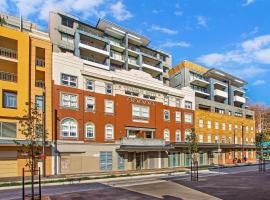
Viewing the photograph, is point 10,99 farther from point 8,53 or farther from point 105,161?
point 105,161

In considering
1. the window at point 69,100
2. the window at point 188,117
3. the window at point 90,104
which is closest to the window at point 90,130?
the window at point 90,104

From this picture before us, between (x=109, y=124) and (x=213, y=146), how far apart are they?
2850 cm

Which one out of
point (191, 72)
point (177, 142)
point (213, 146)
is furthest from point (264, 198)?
point (191, 72)

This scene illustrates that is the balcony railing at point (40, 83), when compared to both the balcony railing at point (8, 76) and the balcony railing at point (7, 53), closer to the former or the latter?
the balcony railing at point (8, 76)

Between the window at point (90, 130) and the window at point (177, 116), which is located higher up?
the window at point (177, 116)

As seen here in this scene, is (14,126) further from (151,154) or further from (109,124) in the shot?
(151,154)

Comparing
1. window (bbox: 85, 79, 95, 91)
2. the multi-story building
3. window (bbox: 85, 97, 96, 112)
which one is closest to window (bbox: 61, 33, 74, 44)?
window (bbox: 85, 79, 95, 91)

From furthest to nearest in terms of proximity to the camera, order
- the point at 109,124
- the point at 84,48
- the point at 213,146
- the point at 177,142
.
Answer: the point at 213,146, the point at 84,48, the point at 177,142, the point at 109,124

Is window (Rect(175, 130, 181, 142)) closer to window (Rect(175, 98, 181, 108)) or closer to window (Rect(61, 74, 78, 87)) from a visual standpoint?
window (Rect(175, 98, 181, 108))

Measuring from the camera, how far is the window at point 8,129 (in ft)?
117

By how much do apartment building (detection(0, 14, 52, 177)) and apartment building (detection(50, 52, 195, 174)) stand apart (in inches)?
58.2

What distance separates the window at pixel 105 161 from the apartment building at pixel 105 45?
50.2ft

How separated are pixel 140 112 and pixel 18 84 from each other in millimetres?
21330

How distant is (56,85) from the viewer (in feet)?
135
